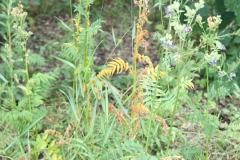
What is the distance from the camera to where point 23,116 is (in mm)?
2383

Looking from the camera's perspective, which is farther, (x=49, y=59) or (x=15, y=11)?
(x=49, y=59)

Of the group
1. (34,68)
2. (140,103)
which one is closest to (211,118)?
(140,103)

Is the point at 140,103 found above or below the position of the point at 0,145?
above

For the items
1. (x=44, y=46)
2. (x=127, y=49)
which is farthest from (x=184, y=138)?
(x=44, y=46)

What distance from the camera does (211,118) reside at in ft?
7.59

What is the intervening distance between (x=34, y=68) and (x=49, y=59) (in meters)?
0.22

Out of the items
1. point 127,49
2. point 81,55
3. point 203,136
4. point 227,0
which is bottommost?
point 203,136

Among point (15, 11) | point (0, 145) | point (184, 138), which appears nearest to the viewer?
point (15, 11)

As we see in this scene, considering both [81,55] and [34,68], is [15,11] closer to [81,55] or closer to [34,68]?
[81,55]

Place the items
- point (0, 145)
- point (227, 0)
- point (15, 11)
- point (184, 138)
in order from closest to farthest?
point (15, 11) < point (0, 145) < point (184, 138) < point (227, 0)

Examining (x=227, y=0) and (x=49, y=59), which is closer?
(x=227, y=0)

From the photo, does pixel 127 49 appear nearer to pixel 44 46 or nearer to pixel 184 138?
pixel 44 46

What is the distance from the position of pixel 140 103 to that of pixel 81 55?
42cm

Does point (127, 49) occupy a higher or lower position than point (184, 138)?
higher
